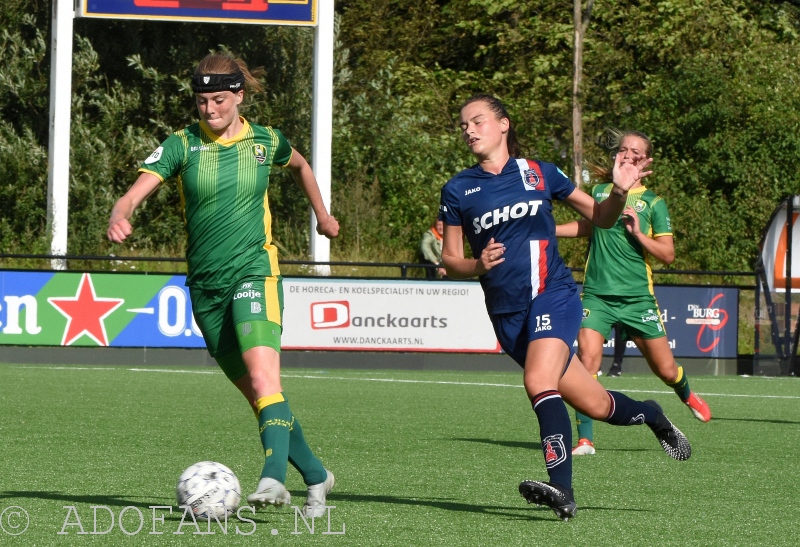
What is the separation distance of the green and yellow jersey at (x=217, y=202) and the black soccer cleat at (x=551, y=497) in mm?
1412

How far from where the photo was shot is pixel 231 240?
600 cm

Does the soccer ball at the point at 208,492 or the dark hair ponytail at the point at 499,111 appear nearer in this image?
the soccer ball at the point at 208,492

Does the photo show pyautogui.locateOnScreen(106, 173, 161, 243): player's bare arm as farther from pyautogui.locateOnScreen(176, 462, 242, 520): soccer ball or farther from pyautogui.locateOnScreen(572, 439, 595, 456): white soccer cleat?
pyautogui.locateOnScreen(572, 439, 595, 456): white soccer cleat

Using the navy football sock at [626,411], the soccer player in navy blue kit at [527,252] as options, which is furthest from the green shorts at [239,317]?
the navy football sock at [626,411]

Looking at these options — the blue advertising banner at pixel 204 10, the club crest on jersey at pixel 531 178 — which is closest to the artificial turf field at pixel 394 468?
the club crest on jersey at pixel 531 178

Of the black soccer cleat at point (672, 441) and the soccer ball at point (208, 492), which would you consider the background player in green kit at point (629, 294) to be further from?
the soccer ball at point (208, 492)

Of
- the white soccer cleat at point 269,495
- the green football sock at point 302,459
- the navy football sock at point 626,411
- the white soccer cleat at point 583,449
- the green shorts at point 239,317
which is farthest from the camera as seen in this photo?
the white soccer cleat at point 583,449

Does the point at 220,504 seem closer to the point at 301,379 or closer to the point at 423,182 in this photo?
the point at 301,379

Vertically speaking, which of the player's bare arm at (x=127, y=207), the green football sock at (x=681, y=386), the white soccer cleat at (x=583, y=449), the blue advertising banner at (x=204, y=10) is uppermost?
the blue advertising banner at (x=204, y=10)

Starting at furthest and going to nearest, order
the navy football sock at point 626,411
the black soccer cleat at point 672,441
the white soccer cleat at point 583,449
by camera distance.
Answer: the white soccer cleat at point 583,449, the black soccer cleat at point 672,441, the navy football sock at point 626,411

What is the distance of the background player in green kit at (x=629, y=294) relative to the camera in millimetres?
9117

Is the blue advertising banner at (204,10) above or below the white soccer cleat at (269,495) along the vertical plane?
above

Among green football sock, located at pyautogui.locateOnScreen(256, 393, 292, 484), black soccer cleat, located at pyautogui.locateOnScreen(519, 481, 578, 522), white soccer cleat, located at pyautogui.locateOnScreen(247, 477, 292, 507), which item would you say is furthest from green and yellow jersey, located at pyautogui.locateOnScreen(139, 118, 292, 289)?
black soccer cleat, located at pyautogui.locateOnScreen(519, 481, 578, 522)

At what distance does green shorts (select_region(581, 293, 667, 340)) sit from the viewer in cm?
925
